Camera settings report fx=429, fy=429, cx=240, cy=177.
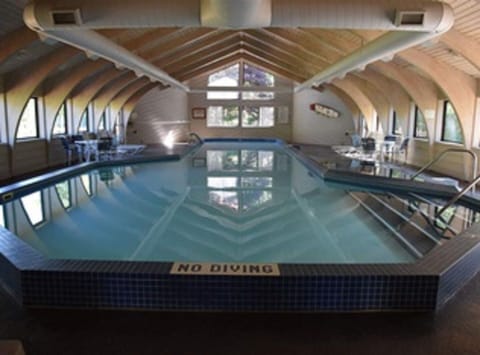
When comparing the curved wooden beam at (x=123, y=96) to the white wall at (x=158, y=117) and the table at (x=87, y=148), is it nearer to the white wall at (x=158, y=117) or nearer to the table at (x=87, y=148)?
the white wall at (x=158, y=117)

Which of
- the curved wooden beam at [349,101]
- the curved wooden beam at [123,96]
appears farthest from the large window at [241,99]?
the curved wooden beam at [123,96]

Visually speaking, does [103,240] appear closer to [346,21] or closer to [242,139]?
[346,21]

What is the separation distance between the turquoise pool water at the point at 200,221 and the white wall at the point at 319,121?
903 centimetres

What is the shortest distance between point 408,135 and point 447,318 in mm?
9994

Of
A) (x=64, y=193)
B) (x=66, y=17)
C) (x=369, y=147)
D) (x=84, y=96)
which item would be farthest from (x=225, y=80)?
(x=66, y=17)

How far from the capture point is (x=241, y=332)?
8.40 ft

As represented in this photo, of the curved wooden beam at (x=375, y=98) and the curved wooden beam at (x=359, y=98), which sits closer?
the curved wooden beam at (x=375, y=98)

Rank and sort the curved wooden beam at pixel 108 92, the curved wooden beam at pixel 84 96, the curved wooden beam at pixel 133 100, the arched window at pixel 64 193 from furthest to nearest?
the curved wooden beam at pixel 133 100 < the curved wooden beam at pixel 108 92 < the curved wooden beam at pixel 84 96 < the arched window at pixel 64 193

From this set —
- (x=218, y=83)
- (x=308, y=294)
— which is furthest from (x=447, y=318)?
(x=218, y=83)

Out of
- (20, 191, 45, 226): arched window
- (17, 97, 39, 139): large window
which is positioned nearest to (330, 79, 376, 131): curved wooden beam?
(17, 97, 39, 139): large window

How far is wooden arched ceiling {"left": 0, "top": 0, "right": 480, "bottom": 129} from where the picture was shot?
6.17 metres

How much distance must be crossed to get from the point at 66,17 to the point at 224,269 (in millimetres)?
3209

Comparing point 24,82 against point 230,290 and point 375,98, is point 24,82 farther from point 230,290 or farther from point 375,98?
point 375,98

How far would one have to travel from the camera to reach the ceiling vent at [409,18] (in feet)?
14.6
